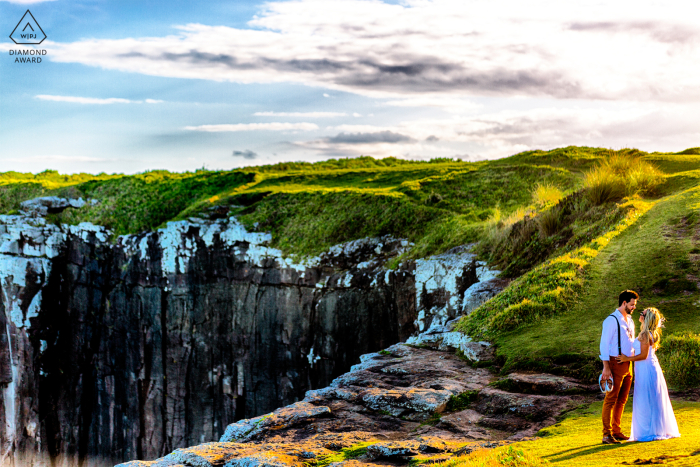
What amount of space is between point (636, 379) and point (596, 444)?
892mm

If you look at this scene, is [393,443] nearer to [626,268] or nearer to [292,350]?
[626,268]

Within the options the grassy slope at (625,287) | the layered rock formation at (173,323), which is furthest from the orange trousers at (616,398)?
the layered rock formation at (173,323)

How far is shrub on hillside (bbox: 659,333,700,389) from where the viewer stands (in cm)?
733

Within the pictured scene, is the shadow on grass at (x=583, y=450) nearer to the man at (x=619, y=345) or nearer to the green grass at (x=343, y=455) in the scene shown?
the man at (x=619, y=345)

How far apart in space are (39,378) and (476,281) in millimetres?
19698

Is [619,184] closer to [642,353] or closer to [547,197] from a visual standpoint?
[547,197]

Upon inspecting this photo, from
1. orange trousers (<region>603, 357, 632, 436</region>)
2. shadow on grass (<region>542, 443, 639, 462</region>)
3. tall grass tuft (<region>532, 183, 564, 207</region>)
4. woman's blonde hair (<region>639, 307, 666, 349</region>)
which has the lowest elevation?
shadow on grass (<region>542, 443, 639, 462</region>)

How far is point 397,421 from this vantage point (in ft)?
24.4

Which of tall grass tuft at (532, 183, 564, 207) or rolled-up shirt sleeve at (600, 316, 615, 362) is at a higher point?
tall grass tuft at (532, 183, 564, 207)

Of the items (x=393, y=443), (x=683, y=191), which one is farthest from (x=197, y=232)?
(x=393, y=443)

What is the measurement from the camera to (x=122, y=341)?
79.2 ft

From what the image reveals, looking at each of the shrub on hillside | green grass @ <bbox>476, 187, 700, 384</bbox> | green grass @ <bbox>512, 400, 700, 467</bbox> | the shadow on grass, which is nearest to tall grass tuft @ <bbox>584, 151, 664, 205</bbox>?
green grass @ <bbox>476, 187, 700, 384</bbox>

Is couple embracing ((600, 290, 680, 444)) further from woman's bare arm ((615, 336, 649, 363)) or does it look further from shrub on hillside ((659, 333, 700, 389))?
shrub on hillside ((659, 333, 700, 389))

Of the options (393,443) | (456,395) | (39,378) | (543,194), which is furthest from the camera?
(39,378)
